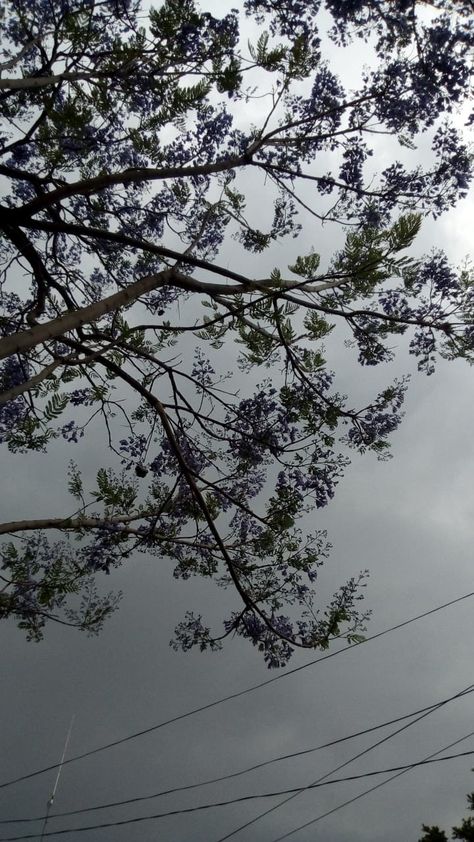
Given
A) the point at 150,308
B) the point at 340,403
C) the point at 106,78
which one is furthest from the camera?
the point at 150,308

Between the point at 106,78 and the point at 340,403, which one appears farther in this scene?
the point at 340,403

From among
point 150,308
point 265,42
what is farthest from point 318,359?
point 265,42

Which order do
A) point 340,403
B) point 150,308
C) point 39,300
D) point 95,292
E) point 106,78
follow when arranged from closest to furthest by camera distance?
1. point 106,78
2. point 39,300
3. point 340,403
4. point 150,308
5. point 95,292

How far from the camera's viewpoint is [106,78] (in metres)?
5.77

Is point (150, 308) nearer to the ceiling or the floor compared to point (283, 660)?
nearer to the ceiling

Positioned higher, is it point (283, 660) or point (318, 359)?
point (318, 359)

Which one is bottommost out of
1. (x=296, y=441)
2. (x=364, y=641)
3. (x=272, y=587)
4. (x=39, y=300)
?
(x=364, y=641)

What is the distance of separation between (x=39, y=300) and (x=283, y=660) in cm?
433

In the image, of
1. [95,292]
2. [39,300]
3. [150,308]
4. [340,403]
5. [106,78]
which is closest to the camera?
[106,78]

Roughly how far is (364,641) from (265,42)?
5.68m

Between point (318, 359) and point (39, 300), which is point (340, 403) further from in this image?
point (39, 300)

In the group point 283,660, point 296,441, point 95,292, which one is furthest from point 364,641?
point 95,292

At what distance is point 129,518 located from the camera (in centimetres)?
739

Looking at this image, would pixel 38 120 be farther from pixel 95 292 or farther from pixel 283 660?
pixel 283 660
